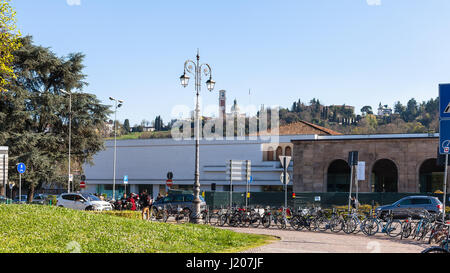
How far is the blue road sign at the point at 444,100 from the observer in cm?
1372

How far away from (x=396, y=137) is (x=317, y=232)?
29.8m

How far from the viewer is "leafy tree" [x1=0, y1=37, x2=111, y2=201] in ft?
145

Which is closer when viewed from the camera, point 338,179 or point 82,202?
point 82,202

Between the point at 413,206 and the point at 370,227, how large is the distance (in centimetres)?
978

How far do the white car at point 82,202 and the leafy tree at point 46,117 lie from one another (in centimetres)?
892

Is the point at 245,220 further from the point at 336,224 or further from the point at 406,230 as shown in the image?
the point at 406,230

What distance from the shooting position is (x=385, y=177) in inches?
2261

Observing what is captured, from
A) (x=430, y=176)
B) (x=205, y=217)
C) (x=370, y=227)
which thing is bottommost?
(x=205, y=217)

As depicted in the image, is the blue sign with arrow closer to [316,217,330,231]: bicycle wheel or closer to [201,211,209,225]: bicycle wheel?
[316,217,330,231]: bicycle wheel

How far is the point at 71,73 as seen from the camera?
48.0 metres

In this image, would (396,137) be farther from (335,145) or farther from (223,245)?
(223,245)

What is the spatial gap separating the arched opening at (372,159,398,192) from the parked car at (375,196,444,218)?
24917 millimetres

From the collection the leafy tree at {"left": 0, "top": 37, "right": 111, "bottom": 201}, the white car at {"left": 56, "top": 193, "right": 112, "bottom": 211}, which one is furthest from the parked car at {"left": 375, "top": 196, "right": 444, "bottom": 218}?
the leafy tree at {"left": 0, "top": 37, "right": 111, "bottom": 201}

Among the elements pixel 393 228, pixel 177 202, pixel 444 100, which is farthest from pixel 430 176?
pixel 444 100
